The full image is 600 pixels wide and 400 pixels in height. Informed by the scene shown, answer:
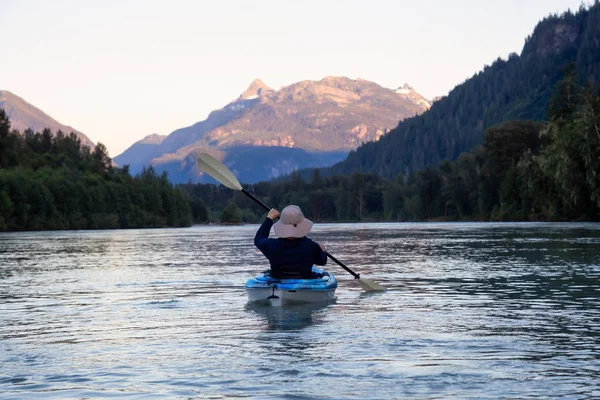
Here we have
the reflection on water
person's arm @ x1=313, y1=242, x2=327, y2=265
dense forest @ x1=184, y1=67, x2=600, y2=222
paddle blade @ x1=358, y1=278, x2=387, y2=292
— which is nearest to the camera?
the reflection on water

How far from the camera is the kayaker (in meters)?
19.2

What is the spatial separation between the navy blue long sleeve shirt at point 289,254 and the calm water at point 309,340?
0.95 meters

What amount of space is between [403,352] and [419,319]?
4286 millimetres

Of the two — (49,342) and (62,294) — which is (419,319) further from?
(62,294)

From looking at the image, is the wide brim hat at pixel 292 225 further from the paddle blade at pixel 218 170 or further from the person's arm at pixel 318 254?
the paddle blade at pixel 218 170

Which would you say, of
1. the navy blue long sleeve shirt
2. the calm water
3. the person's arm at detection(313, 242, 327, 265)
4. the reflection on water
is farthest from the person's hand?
the calm water

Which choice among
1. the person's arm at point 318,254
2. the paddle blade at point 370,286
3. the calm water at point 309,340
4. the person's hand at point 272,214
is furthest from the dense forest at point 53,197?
the person's arm at point 318,254

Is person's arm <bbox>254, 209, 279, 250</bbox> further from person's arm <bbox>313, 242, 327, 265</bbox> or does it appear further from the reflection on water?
the reflection on water

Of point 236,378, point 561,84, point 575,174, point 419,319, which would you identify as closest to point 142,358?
point 236,378

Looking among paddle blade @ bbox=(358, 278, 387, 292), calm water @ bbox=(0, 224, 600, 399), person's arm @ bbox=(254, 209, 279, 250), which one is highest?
person's arm @ bbox=(254, 209, 279, 250)

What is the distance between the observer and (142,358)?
13.2 metres

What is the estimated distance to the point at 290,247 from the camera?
1953 centimetres

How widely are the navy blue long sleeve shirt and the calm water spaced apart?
0.95 meters

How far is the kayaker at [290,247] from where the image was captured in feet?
62.9
